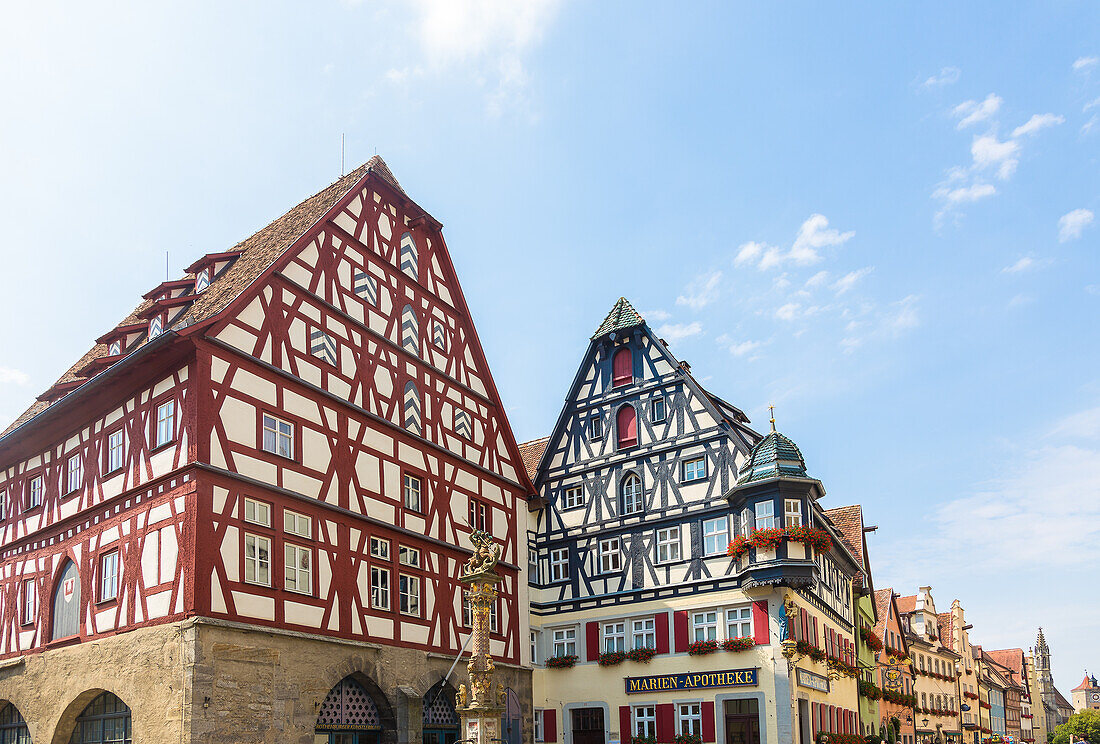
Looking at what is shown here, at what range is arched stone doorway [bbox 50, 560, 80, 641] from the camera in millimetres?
21750

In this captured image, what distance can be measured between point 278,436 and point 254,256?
5.46m

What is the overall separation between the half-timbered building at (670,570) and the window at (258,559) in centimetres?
1332

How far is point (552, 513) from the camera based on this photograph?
111 ft

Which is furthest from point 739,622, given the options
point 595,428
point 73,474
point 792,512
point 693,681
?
→ point 73,474

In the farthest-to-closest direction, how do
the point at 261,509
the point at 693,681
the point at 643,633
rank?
1. the point at 643,633
2. the point at 693,681
3. the point at 261,509

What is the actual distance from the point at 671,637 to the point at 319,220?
15.8 metres

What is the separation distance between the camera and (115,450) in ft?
72.3

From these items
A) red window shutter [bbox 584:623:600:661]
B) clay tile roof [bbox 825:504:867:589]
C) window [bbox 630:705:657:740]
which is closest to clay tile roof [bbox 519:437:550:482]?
red window shutter [bbox 584:623:600:661]

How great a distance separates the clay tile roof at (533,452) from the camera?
119 ft

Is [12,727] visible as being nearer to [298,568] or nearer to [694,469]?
[298,568]

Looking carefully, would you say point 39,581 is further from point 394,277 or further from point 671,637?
point 671,637

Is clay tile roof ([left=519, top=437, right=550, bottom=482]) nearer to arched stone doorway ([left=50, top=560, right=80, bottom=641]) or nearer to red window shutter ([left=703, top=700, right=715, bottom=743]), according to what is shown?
red window shutter ([left=703, top=700, right=715, bottom=743])

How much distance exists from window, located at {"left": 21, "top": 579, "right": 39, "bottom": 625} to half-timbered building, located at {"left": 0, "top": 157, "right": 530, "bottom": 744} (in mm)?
53

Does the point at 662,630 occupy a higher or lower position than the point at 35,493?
lower
